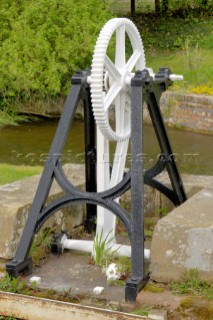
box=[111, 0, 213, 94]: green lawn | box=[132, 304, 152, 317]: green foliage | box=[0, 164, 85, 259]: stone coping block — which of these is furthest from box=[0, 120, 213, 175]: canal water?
box=[132, 304, 152, 317]: green foliage

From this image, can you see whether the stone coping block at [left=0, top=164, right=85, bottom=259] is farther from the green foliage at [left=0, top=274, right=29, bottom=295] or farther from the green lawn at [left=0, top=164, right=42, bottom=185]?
the green lawn at [left=0, top=164, right=42, bottom=185]

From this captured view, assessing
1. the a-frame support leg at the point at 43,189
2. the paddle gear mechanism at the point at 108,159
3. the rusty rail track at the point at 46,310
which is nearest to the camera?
the rusty rail track at the point at 46,310

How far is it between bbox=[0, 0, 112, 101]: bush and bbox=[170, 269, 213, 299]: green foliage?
13496 millimetres

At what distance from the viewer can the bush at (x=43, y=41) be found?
1834cm

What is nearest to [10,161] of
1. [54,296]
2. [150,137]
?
[150,137]

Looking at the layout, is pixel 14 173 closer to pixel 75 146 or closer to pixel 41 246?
pixel 41 246

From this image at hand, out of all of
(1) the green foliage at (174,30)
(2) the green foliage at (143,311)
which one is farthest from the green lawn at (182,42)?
(2) the green foliage at (143,311)

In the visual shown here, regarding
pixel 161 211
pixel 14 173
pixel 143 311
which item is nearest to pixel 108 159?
pixel 161 211

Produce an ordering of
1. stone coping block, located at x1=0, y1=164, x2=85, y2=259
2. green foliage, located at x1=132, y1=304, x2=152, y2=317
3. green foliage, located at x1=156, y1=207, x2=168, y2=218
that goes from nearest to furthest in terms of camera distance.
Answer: green foliage, located at x1=132, y1=304, x2=152, y2=317 < stone coping block, located at x1=0, y1=164, x2=85, y2=259 < green foliage, located at x1=156, y1=207, x2=168, y2=218

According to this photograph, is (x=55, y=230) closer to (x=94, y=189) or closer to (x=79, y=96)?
(x=94, y=189)

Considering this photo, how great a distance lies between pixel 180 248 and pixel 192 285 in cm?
29

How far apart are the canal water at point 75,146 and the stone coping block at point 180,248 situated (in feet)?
26.7

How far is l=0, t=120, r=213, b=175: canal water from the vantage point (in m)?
14.5

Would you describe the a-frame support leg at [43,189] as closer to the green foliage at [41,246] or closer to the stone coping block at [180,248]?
the green foliage at [41,246]
